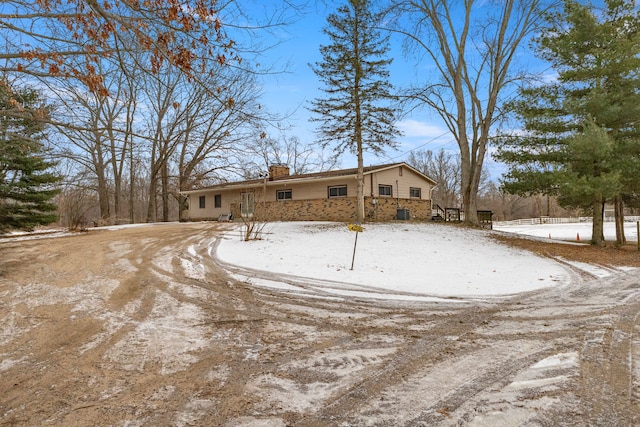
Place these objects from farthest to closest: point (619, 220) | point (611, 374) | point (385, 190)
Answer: point (385, 190) → point (619, 220) → point (611, 374)

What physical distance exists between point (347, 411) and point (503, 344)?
2.11 meters

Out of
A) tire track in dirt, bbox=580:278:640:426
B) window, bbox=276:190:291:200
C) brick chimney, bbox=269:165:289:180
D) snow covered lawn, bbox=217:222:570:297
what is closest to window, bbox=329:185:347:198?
window, bbox=276:190:291:200

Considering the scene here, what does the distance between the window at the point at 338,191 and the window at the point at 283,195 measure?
3108 millimetres

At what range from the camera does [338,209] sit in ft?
64.2

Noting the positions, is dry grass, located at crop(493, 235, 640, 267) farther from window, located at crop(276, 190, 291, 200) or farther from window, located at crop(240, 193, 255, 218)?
window, located at crop(240, 193, 255, 218)

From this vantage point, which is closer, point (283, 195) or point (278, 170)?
point (283, 195)

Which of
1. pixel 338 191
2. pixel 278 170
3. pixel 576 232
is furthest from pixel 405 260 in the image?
pixel 576 232

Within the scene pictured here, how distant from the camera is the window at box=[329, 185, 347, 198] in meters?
19.5

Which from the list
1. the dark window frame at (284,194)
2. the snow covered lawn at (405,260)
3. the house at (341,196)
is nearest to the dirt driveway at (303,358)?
the snow covered lawn at (405,260)

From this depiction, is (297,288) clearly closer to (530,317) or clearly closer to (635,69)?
(530,317)

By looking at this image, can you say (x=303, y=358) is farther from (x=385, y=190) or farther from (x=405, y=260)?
(x=385, y=190)

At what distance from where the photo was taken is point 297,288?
6.39 metres

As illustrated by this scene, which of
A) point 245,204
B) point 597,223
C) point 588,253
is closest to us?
point 588,253

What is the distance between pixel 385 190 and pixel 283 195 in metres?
6.42
